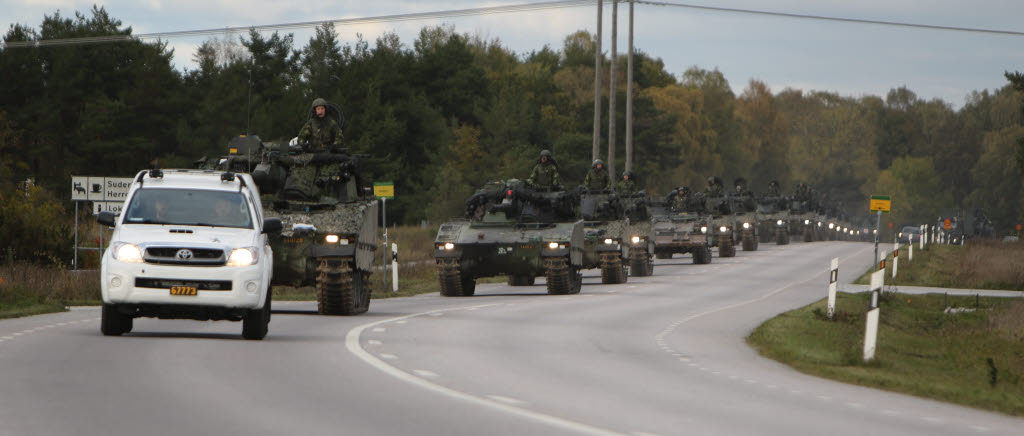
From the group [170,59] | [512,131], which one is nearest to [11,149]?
[170,59]

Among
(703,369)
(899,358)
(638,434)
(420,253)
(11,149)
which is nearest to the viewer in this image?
(638,434)

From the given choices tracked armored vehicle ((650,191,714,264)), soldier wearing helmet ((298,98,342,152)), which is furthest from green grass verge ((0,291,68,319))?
tracked armored vehicle ((650,191,714,264))

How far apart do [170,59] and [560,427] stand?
73.4m

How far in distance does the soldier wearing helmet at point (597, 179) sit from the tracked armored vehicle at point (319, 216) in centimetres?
1595

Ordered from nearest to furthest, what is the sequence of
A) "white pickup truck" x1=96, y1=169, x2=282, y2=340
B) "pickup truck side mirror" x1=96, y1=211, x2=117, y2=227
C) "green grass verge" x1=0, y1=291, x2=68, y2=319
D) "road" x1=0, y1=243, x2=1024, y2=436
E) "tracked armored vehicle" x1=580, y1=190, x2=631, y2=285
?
1. "road" x1=0, y1=243, x2=1024, y2=436
2. "white pickup truck" x1=96, y1=169, x2=282, y2=340
3. "pickup truck side mirror" x1=96, y1=211, x2=117, y2=227
4. "green grass verge" x1=0, y1=291, x2=68, y2=319
5. "tracked armored vehicle" x1=580, y1=190, x2=631, y2=285

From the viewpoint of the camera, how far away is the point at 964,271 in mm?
46125

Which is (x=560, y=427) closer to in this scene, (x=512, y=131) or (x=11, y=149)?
(x=11, y=149)

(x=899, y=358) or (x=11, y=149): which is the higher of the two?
(x=11, y=149)

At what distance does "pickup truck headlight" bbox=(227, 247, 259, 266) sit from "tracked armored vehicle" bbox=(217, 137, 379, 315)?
435 cm

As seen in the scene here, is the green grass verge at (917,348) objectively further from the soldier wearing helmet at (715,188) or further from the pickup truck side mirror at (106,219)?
the soldier wearing helmet at (715,188)

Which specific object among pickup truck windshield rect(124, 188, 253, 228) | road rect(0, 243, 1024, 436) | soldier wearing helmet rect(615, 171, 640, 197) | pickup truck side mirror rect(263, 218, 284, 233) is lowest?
road rect(0, 243, 1024, 436)

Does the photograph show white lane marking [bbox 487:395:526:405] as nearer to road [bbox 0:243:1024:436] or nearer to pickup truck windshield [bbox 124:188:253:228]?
road [bbox 0:243:1024:436]

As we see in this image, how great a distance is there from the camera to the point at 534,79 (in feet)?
371

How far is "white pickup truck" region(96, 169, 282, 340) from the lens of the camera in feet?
51.3
